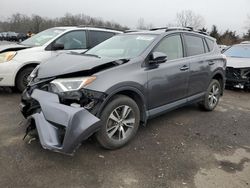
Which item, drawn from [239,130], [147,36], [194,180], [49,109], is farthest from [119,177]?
[239,130]

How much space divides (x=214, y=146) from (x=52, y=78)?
2611 millimetres

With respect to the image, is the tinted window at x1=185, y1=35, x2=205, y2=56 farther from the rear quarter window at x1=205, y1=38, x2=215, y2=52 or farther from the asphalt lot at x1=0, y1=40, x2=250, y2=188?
the asphalt lot at x1=0, y1=40, x2=250, y2=188

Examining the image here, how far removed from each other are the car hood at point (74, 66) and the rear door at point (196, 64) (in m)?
1.66

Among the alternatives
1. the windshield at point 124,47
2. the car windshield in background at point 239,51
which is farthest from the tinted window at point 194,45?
the car windshield in background at point 239,51

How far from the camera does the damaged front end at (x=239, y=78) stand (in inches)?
324

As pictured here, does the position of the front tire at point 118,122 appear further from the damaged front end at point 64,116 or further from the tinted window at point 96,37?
the tinted window at point 96,37

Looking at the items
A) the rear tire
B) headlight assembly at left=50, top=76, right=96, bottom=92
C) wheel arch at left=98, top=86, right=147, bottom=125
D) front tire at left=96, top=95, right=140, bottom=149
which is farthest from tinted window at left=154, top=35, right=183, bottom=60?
the rear tire

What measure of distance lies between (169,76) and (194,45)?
1301mm

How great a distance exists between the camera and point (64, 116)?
10.2 feet

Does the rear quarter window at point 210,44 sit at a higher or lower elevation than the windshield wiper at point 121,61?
higher

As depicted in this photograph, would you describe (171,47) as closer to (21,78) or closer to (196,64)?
(196,64)

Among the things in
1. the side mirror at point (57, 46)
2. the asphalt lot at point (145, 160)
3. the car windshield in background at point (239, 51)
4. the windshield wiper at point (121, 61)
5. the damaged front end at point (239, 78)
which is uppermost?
the side mirror at point (57, 46)

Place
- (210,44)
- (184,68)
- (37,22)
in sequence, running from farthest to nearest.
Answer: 1. (37,22)
2. (210,44)
3. (184,68)

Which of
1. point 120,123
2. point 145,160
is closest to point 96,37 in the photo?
point 120,123
